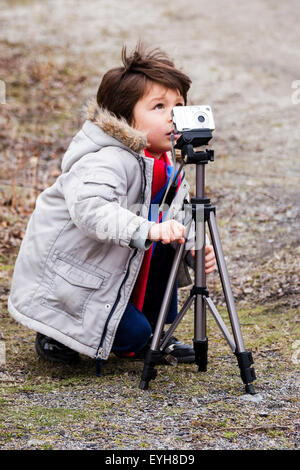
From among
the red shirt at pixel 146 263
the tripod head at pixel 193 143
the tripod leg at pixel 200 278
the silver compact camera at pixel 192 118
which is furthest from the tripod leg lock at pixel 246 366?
the silver compact camera at pixel 192 118

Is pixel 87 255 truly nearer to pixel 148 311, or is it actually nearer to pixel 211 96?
pixel 148 311

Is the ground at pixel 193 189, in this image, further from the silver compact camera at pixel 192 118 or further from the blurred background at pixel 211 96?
Answer: the silver compact camera at pixel 192 118

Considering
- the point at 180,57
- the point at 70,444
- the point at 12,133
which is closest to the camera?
the point at 70,444

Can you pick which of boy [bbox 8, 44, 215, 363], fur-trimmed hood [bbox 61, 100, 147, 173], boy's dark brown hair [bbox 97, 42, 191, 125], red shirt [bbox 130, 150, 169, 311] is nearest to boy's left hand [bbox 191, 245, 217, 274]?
boy [bbox 8, 44, 215, 363]

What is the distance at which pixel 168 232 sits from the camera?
2.56 m

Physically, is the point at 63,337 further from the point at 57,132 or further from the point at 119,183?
the point at 57,132

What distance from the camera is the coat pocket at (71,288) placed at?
115 inches

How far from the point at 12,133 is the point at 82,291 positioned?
5.53 m

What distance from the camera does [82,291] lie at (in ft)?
9.59

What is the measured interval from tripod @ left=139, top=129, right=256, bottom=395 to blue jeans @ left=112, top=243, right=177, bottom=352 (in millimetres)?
205

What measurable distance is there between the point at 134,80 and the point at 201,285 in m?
0.99

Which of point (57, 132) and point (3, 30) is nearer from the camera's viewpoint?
point (57, 132)

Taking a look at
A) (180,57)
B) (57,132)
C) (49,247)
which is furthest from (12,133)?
(49,247)

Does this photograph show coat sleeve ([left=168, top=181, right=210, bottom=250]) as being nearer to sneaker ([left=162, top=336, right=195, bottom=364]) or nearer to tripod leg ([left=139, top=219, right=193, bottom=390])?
tripod leg ([left=139, top=219, right=193, bottom=390])
